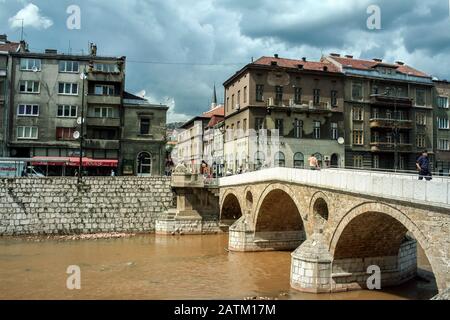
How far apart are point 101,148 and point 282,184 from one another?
26.4m

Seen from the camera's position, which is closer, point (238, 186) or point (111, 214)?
point (238, 186)

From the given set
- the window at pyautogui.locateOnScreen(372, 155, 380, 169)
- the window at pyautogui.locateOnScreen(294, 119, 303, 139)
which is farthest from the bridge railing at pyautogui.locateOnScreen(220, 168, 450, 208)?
the window at pyautogui.locateOnScreen(372, 155, 380, 169)

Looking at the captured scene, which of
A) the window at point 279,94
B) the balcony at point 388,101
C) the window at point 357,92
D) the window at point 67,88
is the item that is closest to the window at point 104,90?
the window at point 67,88

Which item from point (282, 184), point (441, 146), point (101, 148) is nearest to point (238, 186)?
point (282, 184)

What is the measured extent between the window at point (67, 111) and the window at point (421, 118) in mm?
40027

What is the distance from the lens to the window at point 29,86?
43594 mm

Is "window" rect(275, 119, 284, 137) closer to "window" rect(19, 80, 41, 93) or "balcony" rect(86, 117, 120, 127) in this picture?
"balcony" rect(86, 117, 120, 127)

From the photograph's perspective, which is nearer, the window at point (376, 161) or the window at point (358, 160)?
the window at point (358, 160)

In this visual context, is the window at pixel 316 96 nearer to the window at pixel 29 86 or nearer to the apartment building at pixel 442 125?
the apartment building at pixel 442 125

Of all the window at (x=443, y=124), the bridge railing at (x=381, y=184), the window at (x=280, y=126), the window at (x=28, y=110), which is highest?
the window at (x=443, y=124)
